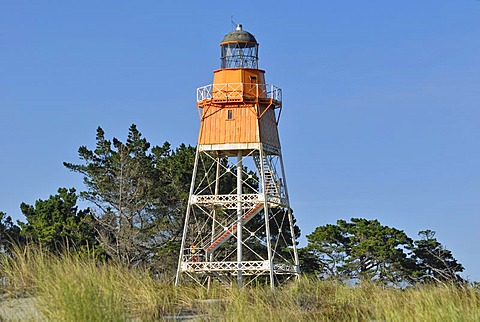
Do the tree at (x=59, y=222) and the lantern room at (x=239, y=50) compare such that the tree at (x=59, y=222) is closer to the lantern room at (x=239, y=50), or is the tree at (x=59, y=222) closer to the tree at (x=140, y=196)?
the tree at (x=140, y=196)

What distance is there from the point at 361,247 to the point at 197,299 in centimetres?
4028

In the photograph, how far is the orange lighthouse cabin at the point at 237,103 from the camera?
161 feet

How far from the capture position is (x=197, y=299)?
65.6ft

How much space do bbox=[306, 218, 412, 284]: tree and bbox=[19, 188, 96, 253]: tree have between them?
47.0 ft

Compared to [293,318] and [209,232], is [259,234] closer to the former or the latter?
[209,232]

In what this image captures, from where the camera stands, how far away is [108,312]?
590 inches

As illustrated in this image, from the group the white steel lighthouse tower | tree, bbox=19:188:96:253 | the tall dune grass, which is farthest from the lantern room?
the tall dune grass

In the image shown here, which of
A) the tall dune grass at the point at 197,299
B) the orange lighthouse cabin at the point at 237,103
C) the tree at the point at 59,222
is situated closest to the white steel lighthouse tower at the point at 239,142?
the orange lighthouse cabin at the point at 237,103

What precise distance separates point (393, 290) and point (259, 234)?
39.7 meters

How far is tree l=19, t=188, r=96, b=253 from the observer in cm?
5603

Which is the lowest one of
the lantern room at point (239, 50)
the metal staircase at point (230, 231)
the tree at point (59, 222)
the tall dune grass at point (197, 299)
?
the tall dune grass at point (197, 299)

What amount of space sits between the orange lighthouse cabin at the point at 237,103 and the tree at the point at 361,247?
12050mm

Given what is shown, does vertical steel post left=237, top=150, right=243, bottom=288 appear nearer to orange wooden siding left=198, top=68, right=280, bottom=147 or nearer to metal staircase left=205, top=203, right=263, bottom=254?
metal staircase left=205, top=203, right=263, bottom=254

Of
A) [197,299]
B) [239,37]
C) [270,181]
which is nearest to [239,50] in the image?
[239,37]
